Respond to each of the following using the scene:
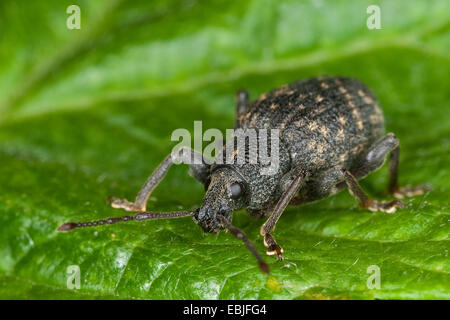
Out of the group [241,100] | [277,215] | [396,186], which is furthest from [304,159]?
[241,100]

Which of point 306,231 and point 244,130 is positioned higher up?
point 244,130

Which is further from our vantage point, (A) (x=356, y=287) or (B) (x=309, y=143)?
(B) (x=309, y=143)

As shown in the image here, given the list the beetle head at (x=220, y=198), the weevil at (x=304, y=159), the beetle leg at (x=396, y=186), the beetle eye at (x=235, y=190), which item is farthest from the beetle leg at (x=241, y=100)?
the beetle leg at (x=396, y=186)

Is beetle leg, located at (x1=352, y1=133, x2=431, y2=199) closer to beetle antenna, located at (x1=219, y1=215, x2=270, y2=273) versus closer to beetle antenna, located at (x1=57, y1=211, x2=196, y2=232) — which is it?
beetle antenna, located at (x1=219, y1=215, x2=270, y2=273)

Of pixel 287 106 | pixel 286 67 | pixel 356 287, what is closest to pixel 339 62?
pixel 286 67

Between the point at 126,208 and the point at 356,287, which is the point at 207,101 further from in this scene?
the point at 356,287

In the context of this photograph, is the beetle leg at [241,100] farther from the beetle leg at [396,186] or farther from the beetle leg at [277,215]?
the beetle leg at [396,186]
